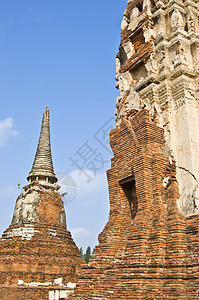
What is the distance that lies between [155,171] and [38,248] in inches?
408

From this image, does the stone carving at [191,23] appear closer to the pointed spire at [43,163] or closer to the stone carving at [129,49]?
the stone carving at [129,49]

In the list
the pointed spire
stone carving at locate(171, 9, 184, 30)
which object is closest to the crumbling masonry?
stone carving at locate(171, 9, 184, 30)

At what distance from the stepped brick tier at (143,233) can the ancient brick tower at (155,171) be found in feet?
0.06

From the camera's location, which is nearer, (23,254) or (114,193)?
(114,193)

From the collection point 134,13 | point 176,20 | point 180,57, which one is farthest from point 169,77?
point 134,13

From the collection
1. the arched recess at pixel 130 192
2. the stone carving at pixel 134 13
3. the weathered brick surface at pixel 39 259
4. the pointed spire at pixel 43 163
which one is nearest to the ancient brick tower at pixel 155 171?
the arched recess at pixel 130 192

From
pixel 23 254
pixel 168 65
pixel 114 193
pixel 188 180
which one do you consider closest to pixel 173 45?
pixel 168 65

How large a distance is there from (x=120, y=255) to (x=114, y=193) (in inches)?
62.8

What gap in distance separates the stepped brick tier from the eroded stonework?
298mm

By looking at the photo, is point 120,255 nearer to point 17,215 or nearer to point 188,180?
point 188,180

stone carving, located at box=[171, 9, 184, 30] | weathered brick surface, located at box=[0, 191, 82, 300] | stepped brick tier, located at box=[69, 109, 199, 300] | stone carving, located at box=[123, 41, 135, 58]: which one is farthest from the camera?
weathered brick surface, located at box=[0, 191, 82, 300]

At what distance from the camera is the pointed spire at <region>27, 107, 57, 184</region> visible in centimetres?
1895

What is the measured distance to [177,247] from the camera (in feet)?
19.9

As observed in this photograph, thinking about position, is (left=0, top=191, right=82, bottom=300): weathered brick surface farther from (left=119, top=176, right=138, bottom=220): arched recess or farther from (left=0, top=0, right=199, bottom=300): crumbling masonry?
(left=119, top=176, right=138, bottom=220): arched recess
